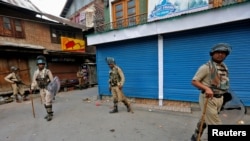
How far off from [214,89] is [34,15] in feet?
43.8

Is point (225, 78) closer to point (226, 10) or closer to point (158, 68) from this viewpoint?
point (226, 10)

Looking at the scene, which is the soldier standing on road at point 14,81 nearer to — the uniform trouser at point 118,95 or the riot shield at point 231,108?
the uniform trouser at point 118,95

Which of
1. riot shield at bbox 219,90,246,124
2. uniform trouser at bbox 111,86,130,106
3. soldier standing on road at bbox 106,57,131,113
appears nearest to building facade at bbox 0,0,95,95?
soldier standing on road at bbox 106,57,131,113

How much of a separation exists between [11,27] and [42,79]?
25.7 feet

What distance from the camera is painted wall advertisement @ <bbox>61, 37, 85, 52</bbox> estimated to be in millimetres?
13027

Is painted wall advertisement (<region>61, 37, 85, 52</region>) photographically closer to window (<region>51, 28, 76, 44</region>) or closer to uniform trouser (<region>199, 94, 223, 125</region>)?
window (<region>51, 28, 76, 44</region>)

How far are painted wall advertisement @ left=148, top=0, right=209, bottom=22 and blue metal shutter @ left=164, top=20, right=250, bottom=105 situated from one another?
2.95 feet

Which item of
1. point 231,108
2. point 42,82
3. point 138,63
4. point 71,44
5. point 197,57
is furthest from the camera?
point 71,44

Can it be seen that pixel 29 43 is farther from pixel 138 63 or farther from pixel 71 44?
pixel 138 63

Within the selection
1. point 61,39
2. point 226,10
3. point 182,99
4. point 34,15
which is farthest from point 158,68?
point 34,15

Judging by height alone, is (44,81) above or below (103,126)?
above

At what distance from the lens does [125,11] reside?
7.79m

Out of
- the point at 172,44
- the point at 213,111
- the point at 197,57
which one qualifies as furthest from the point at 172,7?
the point at 213,111

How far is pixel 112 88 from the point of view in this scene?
18.4 feet
